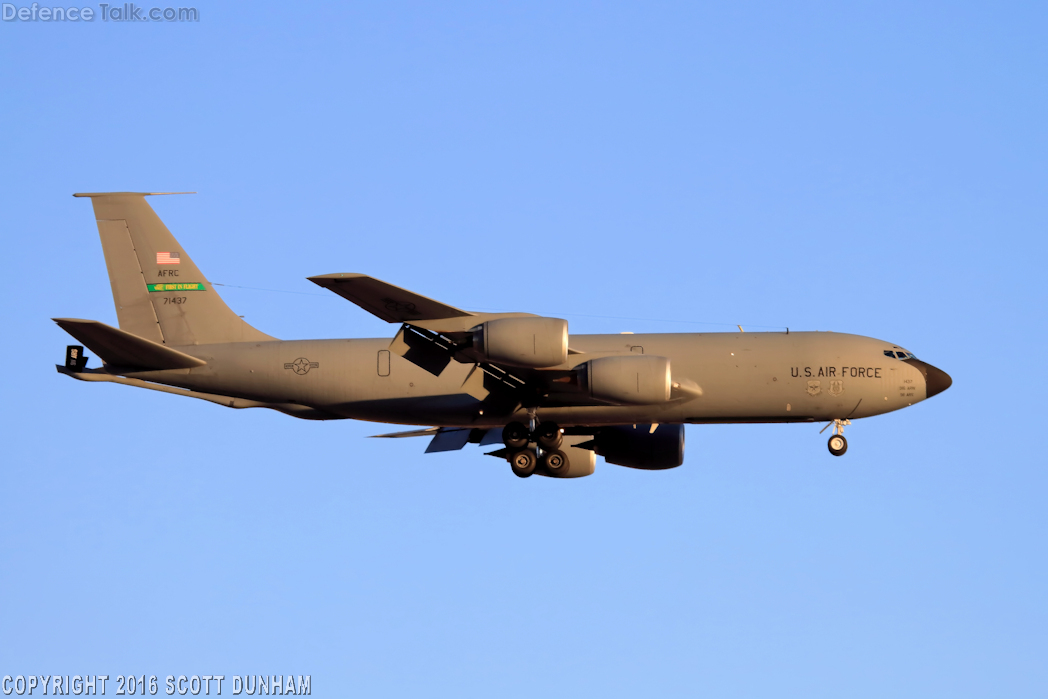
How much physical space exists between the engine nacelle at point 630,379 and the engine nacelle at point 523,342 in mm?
1649

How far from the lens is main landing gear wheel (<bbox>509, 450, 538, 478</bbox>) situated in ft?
111

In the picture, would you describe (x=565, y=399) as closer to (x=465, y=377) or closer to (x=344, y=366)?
(x=465, y=377)

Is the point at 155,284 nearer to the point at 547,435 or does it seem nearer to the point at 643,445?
the point at 547,435

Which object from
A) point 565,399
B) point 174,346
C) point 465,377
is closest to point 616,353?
point 565,399

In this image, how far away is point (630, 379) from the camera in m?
30.6

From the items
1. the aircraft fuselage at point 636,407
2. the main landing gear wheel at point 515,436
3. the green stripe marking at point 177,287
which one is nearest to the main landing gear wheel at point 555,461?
the main landing gear wheel at point 515,436

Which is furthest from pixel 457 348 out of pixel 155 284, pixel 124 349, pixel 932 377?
pixel 932 377

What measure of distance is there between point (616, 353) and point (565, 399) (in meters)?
1.95

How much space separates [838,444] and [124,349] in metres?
20.4

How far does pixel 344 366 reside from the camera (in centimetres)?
3391

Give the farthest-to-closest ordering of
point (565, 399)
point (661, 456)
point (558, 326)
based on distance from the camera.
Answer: point (661, 456) < point (565, 399) < point (558, 326)

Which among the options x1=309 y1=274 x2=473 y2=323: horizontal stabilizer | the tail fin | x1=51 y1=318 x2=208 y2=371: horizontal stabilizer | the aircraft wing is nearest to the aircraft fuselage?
x1=51 y1=318 x2=208 y2=371: horizontal stabilizer

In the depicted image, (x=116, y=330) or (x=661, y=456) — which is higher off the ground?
(x=116, y=330)

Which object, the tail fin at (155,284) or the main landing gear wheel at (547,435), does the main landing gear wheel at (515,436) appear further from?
the tail fin at (155,284)
